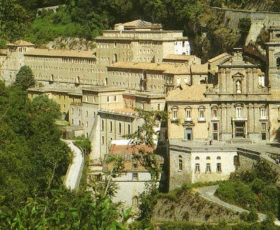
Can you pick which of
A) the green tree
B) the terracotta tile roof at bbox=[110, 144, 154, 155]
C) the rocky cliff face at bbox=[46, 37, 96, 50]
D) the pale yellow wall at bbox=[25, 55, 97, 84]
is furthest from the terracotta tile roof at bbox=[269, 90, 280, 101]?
the rocky cliff face at bbox=[46, 37, 96, 50]

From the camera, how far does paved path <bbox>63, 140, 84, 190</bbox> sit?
5257 centimetres

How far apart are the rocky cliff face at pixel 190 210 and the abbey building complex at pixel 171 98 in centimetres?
217

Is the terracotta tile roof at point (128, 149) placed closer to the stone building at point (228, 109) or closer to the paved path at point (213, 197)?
the stone building at point (228, 109)

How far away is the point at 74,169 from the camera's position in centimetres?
5619

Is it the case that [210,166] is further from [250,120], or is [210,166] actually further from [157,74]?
[157,74]

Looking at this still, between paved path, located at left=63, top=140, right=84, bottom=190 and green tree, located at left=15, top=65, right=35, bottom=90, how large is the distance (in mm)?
24312

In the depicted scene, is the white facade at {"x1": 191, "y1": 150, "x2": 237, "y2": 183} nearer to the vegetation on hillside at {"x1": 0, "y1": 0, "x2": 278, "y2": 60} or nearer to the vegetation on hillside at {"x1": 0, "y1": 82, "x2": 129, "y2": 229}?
the vegetation on hillside at {"x1": 0, "y1": 82, "x2": 129, "y2": 229}

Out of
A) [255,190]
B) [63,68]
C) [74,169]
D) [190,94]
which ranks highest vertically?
[63,68]

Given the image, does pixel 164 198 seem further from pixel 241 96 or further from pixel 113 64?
pixel 113 64

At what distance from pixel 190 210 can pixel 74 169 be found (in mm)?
15643

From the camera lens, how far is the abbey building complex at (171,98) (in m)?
46.7

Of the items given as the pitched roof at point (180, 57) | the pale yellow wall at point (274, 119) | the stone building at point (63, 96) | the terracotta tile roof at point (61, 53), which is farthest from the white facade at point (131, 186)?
the terracotta tile roof at point (61, 53)

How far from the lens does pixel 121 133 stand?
59.7 meters

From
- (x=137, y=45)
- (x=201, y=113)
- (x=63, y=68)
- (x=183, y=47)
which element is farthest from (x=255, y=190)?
(x=63, y=68)
